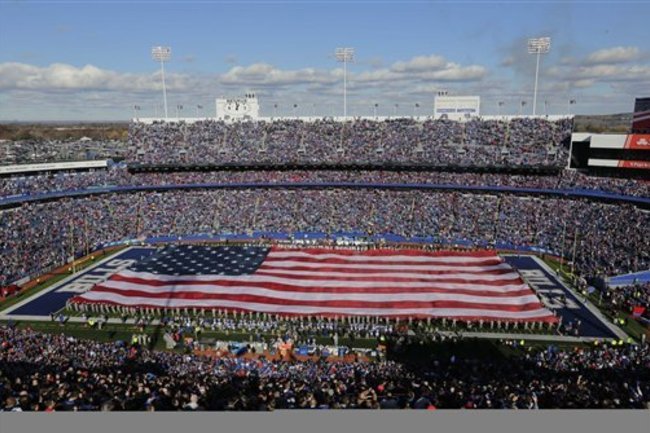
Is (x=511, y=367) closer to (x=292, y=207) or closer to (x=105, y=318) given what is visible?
(x=105, y=318)

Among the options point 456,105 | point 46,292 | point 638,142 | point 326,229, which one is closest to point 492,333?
point 326,229

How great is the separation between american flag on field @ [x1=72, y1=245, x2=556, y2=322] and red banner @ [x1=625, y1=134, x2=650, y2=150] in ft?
75.4

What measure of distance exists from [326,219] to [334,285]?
19880 mm

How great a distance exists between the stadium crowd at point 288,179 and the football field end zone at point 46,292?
41.2ft

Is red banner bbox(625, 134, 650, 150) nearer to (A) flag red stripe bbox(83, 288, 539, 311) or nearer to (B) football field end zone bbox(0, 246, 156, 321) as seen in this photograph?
(A) flag red stripe bbox(83, 288, 539, 311)

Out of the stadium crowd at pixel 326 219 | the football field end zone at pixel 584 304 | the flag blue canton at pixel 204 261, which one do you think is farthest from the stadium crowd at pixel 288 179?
the flag blue canton at pixel 204 261

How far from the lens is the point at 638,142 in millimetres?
47750

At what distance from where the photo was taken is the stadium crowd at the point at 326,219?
41219 millimetres

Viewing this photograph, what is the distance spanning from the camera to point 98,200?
172 ft

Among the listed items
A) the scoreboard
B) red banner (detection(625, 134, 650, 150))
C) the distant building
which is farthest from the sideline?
the distant building

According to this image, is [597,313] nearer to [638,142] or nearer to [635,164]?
[635,164]

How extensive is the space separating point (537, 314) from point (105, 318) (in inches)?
994

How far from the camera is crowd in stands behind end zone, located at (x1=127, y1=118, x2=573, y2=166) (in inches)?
2185

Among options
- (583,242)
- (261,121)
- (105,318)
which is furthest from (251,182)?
(583,242)
